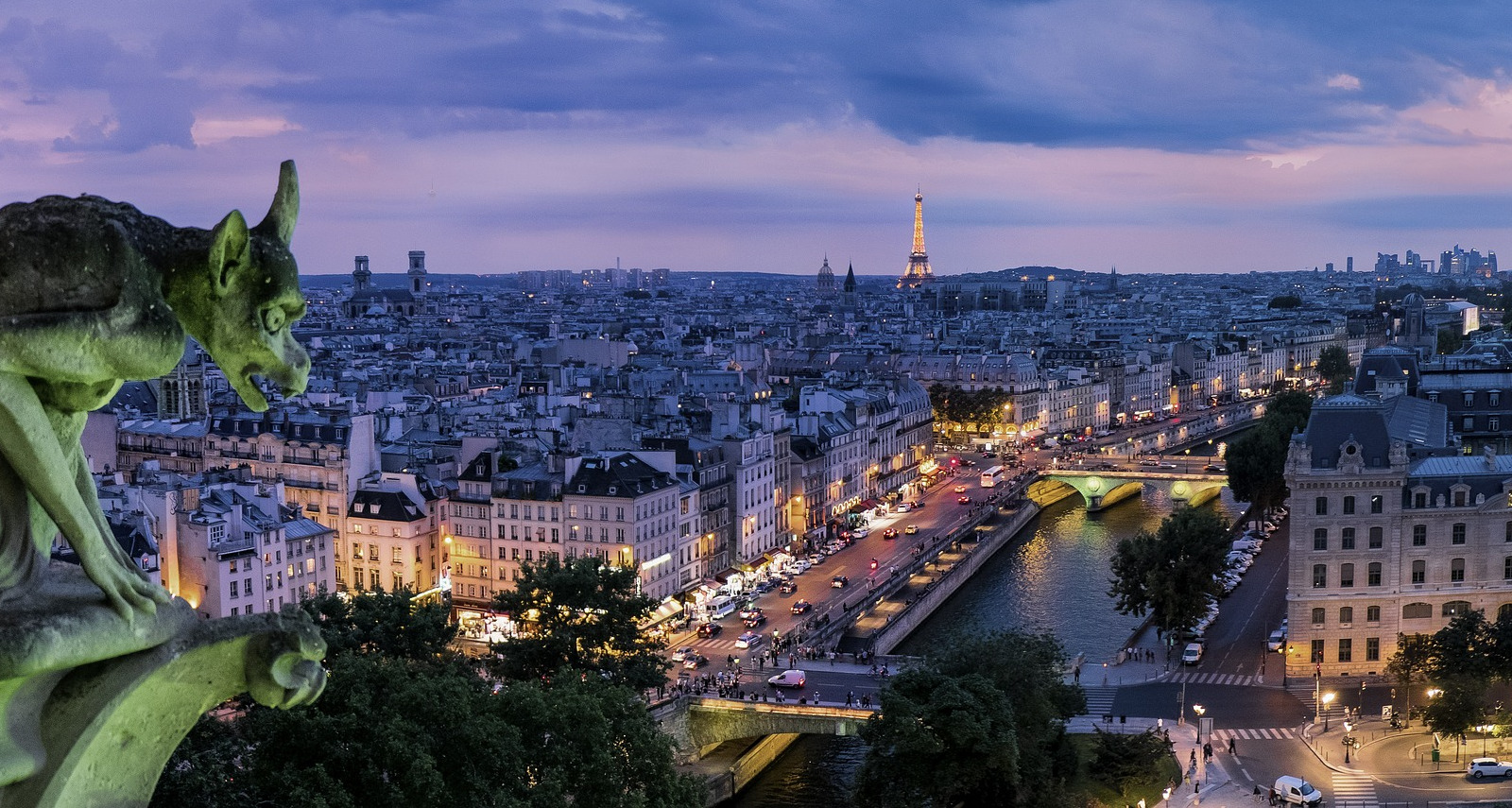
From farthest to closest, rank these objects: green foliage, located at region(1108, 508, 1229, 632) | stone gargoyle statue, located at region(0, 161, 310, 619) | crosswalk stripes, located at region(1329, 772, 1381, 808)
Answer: green foliage, located at region(1108, 508, 1229, 632), crosswalk stripes, located at region(1329, 772, 1381, 808), stone gargoyle statue, located at region(0, 161, 310, 619)

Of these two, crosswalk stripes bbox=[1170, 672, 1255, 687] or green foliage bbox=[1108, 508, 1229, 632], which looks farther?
green foliage bbox=[1108, 508, 1229, 632]

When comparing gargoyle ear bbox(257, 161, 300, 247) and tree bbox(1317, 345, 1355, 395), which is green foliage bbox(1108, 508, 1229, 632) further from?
tree bbox(1317, 345, 1355, 395)

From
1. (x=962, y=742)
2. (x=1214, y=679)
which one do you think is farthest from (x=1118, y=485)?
(x=962, y=742)

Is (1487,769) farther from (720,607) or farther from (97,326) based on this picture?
(97,326)

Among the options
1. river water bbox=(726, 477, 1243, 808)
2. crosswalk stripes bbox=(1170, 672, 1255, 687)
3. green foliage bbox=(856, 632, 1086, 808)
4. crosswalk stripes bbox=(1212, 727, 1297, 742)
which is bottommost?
river water bbox=(726, 477, 1243, 808)

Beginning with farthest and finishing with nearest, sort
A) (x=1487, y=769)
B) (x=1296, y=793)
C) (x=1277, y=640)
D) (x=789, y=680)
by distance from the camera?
(x=1277, y=640) → (x=789, y=680) → (x=1487, y=769) → (x=1296, y=793)

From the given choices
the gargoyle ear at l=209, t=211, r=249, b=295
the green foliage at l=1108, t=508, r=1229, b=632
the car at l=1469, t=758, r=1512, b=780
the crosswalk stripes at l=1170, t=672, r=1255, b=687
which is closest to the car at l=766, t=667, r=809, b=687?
the crosswalk stripes at l=1170, t=672, r=1255, b=687
